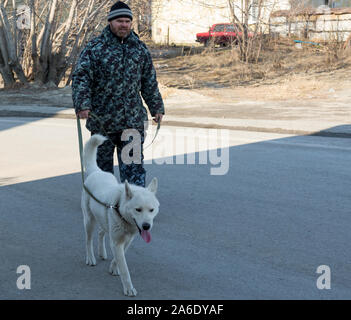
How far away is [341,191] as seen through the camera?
7.92 m

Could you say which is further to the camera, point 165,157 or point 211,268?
point 165,157

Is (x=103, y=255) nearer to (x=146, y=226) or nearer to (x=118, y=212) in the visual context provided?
(x=118, y=212)

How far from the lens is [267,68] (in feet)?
90.8

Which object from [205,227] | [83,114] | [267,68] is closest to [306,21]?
[267,68]

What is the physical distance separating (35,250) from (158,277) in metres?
1.39

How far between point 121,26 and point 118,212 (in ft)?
6.54

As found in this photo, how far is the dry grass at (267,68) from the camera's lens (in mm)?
24105

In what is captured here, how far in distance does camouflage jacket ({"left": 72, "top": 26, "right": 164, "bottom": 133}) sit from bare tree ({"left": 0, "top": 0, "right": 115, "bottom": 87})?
652 inches

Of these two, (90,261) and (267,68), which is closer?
(90,261)

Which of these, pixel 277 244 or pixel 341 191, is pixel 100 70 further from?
pixel 341 191

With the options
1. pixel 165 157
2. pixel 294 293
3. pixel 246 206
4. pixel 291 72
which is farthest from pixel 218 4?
pixel 294 293
